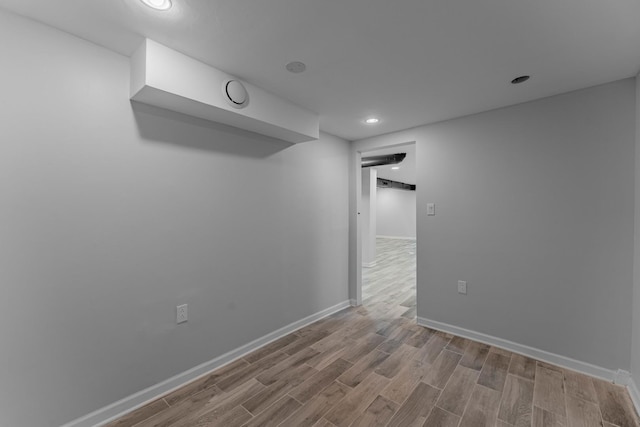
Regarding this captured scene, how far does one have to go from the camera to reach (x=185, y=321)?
1976 mm

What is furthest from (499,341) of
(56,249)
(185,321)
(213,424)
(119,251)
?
(56,249)

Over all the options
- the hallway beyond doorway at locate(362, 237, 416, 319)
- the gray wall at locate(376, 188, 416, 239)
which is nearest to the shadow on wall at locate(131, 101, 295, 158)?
the hallway beyond doorway at locate(362, 237, 416, 319)

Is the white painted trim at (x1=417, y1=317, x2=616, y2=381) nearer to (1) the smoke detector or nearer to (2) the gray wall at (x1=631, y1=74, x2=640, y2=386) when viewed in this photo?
(2) the gray wall at (x1=631, y1=74, x2=640, y2=386)

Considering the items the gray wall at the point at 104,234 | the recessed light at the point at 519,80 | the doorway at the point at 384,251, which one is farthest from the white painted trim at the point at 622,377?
the gray wall at the point at 104,234

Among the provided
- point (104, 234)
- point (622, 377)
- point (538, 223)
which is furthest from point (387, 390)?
point (104, 234)

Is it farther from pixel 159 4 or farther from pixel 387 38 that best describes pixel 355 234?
pixel 159 4

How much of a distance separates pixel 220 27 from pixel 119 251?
151cm

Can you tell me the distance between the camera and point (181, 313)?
1.95m

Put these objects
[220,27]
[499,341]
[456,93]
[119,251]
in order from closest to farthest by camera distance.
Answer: [220,27]
[119,251]
[456,93]
[499,341]

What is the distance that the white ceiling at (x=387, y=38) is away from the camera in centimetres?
130

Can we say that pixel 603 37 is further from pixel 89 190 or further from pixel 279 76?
pixel 89 190

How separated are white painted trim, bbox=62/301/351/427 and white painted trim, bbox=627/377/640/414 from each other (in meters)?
2.64

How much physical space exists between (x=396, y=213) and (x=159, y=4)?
11.7 m

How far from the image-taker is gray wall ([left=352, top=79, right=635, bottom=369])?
1999 mm
